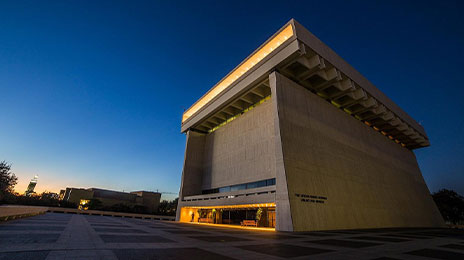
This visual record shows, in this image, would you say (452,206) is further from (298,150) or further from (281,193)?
(281,193)

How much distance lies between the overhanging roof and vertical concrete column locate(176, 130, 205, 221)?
2780 millimetres

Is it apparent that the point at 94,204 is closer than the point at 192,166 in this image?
No

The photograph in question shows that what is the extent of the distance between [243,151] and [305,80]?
514 inches

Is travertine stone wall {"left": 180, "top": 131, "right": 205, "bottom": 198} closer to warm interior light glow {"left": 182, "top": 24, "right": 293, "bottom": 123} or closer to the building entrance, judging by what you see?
the building entrance

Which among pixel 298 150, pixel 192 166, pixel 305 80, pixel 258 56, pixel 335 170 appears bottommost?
pixel 335 170

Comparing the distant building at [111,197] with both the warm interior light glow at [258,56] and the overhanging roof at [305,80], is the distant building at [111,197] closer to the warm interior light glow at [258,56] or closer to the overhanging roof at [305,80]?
the overhanging roof at [305,80]

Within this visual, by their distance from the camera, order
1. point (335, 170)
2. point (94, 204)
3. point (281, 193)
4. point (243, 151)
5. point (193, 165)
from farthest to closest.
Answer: point (94, 204) → point (193, 165) → point (243, 151) → point (335, 170) → point (281, 193)

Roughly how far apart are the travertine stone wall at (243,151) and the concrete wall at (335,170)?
481cm

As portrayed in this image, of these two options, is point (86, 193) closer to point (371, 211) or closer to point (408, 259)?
point (371, 211)

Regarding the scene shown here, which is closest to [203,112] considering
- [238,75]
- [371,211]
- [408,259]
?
[238,75]

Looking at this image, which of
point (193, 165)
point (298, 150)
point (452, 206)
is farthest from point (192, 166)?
point (452, 206)

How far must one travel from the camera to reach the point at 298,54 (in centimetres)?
2333

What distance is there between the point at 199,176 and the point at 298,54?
1068 inches

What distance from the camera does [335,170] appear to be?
24875mm
